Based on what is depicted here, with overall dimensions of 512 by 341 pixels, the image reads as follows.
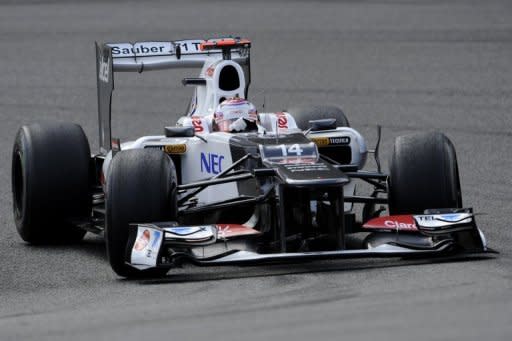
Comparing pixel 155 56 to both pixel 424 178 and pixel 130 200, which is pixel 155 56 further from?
pixel 424 178

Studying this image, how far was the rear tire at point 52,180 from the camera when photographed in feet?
37.9

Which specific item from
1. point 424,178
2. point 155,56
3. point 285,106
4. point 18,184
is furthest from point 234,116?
point 285,106

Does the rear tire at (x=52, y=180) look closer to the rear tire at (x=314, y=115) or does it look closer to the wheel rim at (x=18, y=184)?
the wheel rim at (x=18, y=184)

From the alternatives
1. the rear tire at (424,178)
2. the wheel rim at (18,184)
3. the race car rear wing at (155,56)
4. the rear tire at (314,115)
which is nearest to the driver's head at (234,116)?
the race car rear wing at (155,56)

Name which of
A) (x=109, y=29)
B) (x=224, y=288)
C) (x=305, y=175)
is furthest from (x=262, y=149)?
(x=109, y=29)

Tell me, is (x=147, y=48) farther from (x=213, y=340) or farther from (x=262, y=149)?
(x=213, y=340)

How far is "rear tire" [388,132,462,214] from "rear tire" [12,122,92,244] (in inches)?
104

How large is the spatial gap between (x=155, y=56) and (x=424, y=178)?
3.32m

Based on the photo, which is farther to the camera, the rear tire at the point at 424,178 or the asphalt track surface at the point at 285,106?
the rear tire at the point at 424,178

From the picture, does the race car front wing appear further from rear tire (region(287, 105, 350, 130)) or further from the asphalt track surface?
rear tire (region(287, 105, 350, 130))

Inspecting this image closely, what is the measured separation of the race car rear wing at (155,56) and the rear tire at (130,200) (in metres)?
2.16

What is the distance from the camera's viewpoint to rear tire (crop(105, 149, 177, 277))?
10016 mm

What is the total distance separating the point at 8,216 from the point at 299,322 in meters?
5.89

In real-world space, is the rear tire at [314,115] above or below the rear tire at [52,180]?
above
